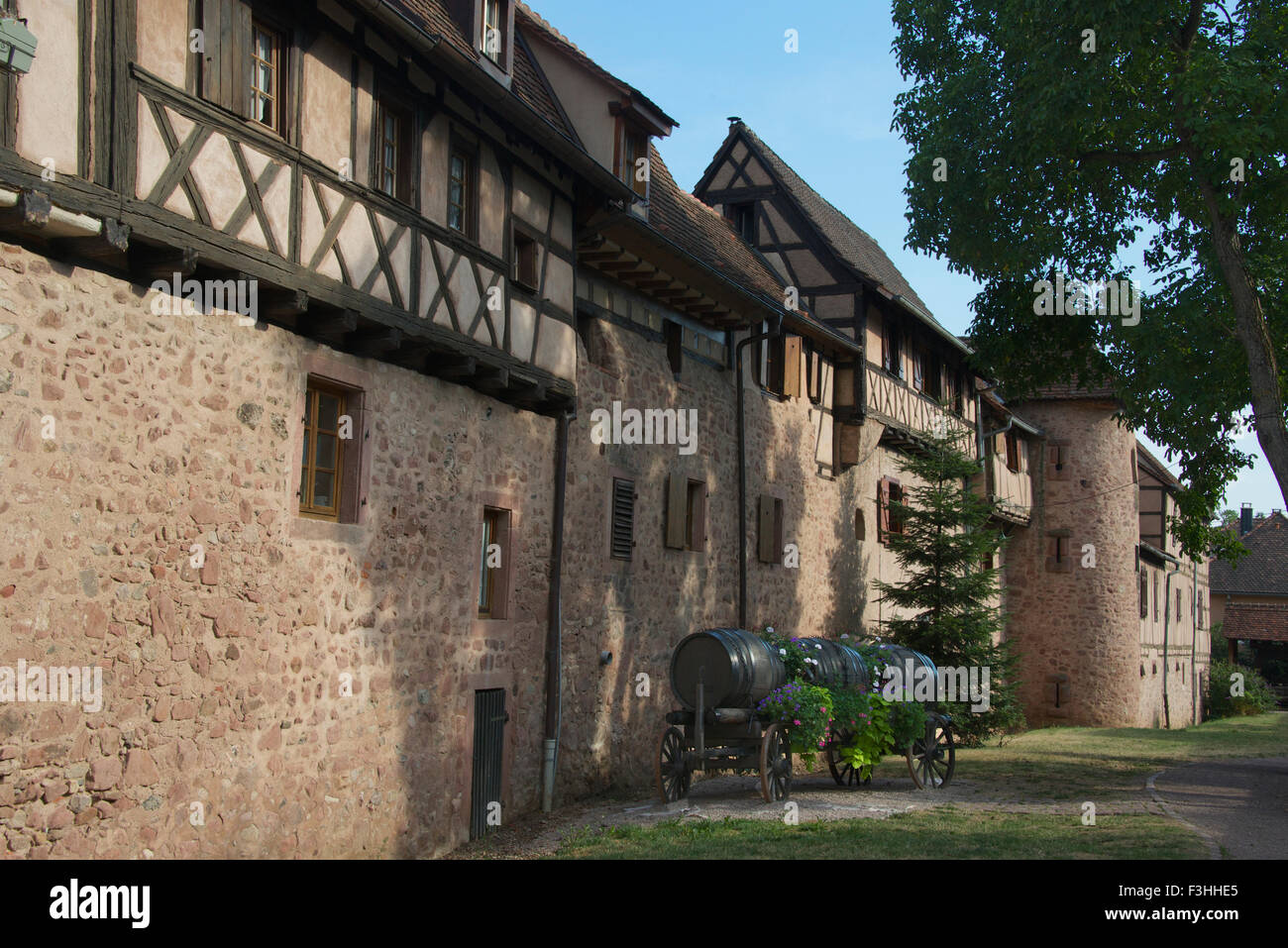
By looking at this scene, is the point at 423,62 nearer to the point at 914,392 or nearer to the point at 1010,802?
the point at 1010,802

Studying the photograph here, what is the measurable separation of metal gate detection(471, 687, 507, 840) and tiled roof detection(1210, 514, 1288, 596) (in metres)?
46.2

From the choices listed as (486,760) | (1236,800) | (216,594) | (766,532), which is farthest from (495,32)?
(1236,800)

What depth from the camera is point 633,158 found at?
15.2 metres

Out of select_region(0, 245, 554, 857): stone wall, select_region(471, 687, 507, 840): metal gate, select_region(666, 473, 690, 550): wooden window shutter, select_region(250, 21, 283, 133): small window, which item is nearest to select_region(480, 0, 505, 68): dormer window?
select_region(0, 245, 554, 857): stone wall

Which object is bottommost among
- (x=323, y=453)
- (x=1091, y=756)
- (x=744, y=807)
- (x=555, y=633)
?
(x=1091, y=756)

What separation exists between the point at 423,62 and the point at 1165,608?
3589 cm

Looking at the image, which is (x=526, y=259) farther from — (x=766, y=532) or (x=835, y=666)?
(x=766, y=532)

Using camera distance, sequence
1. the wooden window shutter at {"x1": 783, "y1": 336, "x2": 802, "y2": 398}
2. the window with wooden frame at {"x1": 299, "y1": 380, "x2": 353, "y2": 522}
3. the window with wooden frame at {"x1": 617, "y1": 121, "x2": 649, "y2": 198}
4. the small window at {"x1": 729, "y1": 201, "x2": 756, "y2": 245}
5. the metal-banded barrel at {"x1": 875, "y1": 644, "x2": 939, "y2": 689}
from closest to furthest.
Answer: the window with wooden frame at {"x1": 299, "y1": 380, "x2": 353, "y2": 522} < the window with wooden frame at {"x1": 617, "y1": 121, "x2": 649, "y2": 198} < the metal-banded barrel at {"x1": 875, "y1": 644, "x2": 939, "y2": 689} < the wooden window shutter at {"x1": 783, "y1": 336, "x2": 802, "y2": 398} < the small window at {"x1": 729, "y1": 201, "x2": 756, "y2": 245}

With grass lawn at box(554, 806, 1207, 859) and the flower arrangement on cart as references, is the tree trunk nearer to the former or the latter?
grass lawn at box(554, 806, 1207, 859)

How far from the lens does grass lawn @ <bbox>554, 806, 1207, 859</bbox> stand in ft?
30.6

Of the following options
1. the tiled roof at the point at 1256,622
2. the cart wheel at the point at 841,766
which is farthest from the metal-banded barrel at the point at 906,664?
the tiled roof at the point at 1256,622

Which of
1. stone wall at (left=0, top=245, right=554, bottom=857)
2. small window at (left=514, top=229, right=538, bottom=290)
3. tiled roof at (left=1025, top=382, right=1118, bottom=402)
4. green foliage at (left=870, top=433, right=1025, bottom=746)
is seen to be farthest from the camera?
tiled roof at (left=1025, top=382, right=1118, bottom=402)

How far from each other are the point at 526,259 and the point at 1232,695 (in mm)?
40680

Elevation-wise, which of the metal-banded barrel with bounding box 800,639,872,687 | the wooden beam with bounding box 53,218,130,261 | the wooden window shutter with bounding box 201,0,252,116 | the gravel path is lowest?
the gravel path
